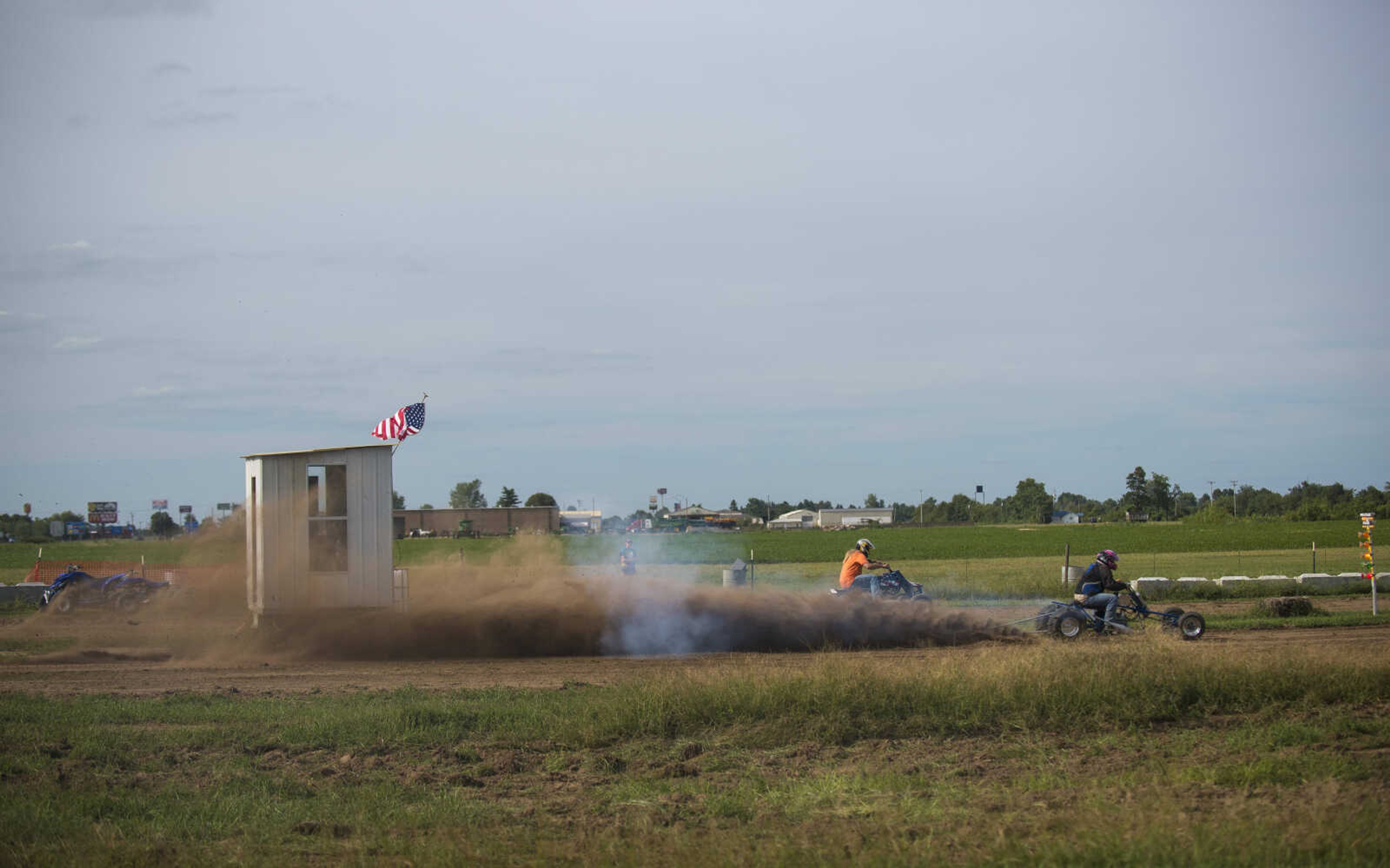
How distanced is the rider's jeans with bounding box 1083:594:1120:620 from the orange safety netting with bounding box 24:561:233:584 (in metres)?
21.3

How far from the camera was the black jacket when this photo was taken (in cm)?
2016

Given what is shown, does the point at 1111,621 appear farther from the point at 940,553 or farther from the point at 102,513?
the point at 102,513

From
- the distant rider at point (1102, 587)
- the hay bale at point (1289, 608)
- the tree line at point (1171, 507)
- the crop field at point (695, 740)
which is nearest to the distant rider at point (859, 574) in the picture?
the crop field at point (695, 740)

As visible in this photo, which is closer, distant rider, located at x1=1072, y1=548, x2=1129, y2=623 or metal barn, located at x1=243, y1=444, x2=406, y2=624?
distant rider, located at x1=1072, y1=548, x2=1129, y2=623

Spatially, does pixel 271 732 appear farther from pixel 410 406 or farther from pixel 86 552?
pixel 86 552

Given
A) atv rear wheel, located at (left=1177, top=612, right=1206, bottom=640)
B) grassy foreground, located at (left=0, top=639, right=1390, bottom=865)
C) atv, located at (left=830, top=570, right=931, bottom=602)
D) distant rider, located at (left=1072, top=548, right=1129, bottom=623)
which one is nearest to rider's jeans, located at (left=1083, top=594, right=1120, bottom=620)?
distant rider, located at (left=1072, top=548, right=1129, bottom=623)

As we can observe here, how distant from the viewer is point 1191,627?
1995 cm

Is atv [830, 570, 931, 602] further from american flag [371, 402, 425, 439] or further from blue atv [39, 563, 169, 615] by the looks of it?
blue atv [39, 563, 169, 615]

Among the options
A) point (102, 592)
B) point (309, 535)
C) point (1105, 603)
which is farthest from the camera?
point (102, 592)

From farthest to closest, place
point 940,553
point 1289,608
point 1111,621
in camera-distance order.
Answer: point 940,553, point 1289,608, point 1111,621

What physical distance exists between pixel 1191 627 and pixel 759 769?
12605 mm

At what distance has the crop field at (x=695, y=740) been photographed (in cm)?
811

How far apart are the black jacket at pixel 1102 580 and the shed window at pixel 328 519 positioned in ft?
47.5

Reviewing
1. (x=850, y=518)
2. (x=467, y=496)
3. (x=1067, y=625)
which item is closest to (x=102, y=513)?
(x=467, y=496)
